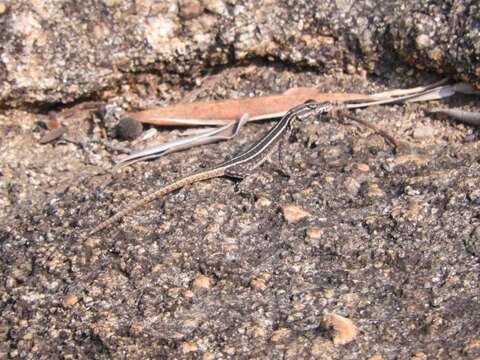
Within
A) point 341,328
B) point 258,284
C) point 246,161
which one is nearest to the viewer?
point 341,328

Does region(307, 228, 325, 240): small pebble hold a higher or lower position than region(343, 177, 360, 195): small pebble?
lower

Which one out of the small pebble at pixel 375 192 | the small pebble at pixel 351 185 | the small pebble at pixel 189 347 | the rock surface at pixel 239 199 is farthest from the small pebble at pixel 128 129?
the small pebble at pixel 189 347

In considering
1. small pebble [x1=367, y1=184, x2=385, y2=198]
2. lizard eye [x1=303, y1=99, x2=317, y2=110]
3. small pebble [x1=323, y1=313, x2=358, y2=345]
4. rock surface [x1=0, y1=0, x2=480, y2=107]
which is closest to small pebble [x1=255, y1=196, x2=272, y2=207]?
small pebble [x1=367, y1=184, x2=385, y2=198]

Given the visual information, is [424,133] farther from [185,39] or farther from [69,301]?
[69,301]

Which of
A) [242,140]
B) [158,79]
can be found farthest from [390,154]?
[158,79]

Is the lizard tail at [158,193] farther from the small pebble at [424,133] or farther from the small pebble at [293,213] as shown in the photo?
the small pebble at [424,133]

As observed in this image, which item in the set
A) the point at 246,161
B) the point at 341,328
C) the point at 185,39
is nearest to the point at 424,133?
the point at 246,161

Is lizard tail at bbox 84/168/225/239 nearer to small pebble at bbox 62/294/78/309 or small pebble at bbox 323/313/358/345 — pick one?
small pebble at bbox 62/294/78/309
